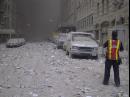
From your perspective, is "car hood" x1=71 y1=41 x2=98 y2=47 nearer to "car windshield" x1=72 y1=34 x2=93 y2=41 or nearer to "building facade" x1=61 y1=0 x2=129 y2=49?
"car windshield" x1=72 y1=34 x2=93 y2=41

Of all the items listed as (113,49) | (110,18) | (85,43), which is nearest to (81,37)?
(85,43)

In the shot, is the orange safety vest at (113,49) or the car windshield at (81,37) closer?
the orange safety vest at (113,49)

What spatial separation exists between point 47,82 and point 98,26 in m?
27.2

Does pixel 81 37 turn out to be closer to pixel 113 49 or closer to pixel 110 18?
pixel 110 18

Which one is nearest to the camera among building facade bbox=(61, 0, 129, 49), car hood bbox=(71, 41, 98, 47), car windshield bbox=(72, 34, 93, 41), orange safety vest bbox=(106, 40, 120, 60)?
orange safety vest bbox=(106, 40, 120, 60)

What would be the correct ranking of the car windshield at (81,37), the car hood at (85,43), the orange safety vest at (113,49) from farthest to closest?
1. the car windshield at (81,37)
2. the car hood at (85,43)
3. the orange safety vest at (113,49)

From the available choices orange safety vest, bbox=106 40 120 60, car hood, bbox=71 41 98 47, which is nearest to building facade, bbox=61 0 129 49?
car hood, bbox=71 41 98 47

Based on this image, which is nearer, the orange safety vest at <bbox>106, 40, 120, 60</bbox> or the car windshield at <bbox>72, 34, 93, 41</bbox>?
the orange safety vest at <bbox>106, 40, 120, 60</bbox>

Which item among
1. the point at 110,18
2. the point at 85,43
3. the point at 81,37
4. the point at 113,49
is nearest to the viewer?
the point at 113,49

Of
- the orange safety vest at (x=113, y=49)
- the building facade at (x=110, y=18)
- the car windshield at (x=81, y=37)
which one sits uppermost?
the building facade at (x=110, y=18)

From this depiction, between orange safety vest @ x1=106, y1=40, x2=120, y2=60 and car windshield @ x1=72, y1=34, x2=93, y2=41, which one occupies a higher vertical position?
car windshield @ x1=72, y1=34, x2=93, y2=41

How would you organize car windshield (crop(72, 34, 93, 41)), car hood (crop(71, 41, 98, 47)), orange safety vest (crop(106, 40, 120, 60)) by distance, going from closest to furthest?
orange safety vest (crop(106, 40, 120, 60)) → car hood (crop(71, 41, 98, 47)) → car windshield (crop(72, 34, 93, 41))

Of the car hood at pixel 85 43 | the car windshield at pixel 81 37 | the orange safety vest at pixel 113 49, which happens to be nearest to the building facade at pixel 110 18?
the car windshield at pixel 81 37

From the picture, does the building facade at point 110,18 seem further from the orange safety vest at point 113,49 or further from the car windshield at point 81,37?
the orange safety vest at point 113,49
